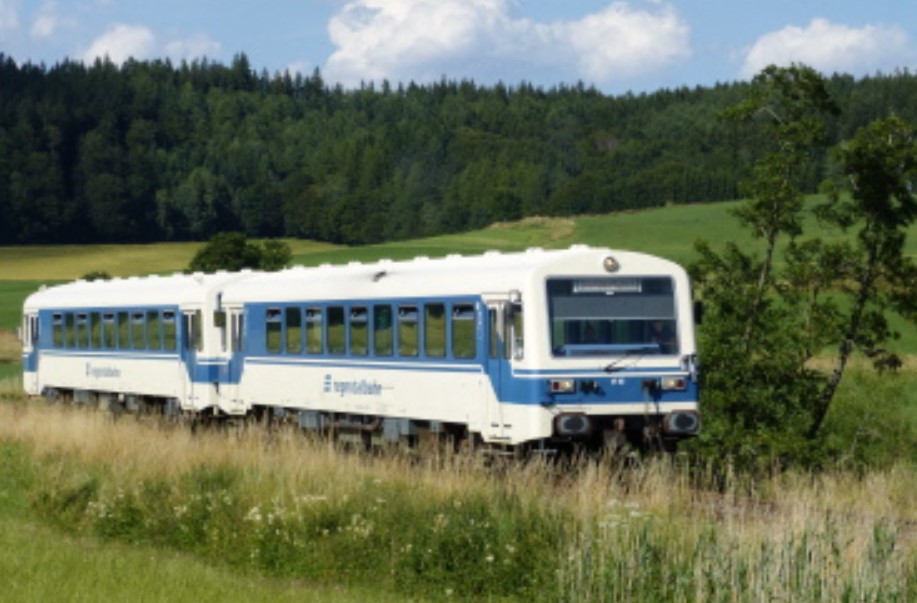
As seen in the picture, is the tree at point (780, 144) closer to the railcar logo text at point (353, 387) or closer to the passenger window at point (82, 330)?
the railcar logo text at point (353, 387)

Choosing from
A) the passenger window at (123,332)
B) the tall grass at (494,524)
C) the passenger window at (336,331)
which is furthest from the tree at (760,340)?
the passenger window at (123,332)

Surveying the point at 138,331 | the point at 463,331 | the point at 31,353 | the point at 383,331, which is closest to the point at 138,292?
the point at 138,331

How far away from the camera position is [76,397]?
126 ft

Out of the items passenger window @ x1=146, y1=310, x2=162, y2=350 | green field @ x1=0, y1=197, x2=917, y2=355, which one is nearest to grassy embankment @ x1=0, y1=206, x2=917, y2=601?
passenger window @ x1=146, y1=310, x2=162, y2=350

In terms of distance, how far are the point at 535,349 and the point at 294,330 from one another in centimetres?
800

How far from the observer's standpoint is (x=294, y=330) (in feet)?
87.9

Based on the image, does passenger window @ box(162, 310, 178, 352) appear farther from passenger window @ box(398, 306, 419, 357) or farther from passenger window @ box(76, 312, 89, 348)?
passenger window @ box(398, 306, 419, 357)

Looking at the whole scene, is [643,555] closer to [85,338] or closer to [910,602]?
[910,602]

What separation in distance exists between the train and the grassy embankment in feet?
3.99

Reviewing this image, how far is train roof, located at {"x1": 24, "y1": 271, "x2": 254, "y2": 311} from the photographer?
31.1 metres

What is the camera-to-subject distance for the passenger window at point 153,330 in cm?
3309

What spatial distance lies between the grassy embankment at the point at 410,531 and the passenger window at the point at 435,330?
2.06m

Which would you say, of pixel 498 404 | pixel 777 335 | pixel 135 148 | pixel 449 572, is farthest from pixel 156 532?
pixel 135 148

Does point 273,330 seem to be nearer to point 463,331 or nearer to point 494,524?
point 463,331
